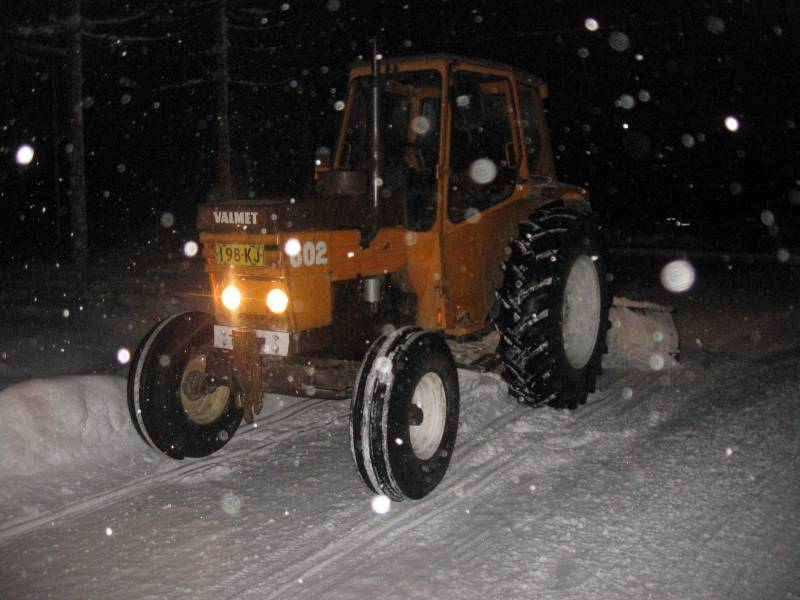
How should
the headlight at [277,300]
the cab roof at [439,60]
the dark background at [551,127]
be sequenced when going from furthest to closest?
1. the dark background at [551,127]
2. the cab roof at [439,60]
3. the headlight at [277,300]

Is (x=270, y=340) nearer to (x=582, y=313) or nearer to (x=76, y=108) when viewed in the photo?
(x=582, y=313)

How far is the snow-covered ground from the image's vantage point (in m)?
3.75

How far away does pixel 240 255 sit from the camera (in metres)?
4.85

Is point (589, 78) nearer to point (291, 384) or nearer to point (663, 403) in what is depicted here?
point (663, 403)

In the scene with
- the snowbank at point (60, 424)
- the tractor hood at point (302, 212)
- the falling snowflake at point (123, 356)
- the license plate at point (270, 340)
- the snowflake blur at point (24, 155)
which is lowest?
the snowbank at point (60, 424)

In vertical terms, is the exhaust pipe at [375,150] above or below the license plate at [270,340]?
above

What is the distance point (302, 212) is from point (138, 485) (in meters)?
2.05

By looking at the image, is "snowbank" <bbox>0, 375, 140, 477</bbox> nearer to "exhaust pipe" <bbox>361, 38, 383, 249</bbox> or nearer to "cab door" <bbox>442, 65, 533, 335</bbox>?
"exhaust pipe" <bbox>361, 38, 383, 249</bbox>

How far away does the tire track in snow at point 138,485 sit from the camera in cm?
439

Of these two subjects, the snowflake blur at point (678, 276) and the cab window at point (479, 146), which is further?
the snowflake blur at point (678, 276)

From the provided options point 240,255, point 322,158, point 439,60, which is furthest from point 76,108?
point 240,255

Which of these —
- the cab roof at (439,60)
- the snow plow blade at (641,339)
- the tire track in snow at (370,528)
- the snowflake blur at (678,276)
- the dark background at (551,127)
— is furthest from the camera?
the dark background at (551,127)

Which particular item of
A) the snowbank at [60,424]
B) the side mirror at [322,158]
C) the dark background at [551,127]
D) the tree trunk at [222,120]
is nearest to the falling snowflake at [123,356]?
the snowbank at [60,424]

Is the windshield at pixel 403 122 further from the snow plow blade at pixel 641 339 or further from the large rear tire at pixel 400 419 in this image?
the large rear tire at pixel 400 419
